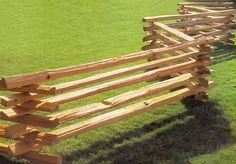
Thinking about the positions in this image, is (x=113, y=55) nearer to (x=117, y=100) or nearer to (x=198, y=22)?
(x=198, y=22)

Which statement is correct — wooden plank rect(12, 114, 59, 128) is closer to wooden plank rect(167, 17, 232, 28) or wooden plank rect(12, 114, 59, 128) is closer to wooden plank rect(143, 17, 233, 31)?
wooden plank rect(143, 17, 233, 31)

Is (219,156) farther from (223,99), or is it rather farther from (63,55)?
(63,55)

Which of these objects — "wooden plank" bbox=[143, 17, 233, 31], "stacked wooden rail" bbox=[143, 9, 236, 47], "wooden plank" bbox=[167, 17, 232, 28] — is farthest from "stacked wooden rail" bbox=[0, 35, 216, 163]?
"stacked wooden rail" bbox=[143, 9, 236, 47]

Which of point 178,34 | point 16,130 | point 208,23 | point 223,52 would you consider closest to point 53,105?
point 16,130

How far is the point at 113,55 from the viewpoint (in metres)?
11.6

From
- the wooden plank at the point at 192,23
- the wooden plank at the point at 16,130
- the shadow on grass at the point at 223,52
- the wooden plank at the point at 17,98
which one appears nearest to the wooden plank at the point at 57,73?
the wooden plank at the point at 17,98

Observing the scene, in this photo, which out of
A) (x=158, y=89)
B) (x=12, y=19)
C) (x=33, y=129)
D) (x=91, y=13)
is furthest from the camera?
(x=91, y=13)

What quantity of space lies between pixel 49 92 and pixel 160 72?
222cm

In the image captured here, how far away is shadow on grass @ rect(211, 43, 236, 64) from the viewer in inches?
443

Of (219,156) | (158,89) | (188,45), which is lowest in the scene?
(219,156)

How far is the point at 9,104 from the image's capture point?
5.12 metres

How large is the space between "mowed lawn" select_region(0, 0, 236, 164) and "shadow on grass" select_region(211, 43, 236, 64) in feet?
0.09

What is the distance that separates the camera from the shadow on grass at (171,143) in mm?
6320

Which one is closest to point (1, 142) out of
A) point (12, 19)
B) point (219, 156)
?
point (219, 156)
